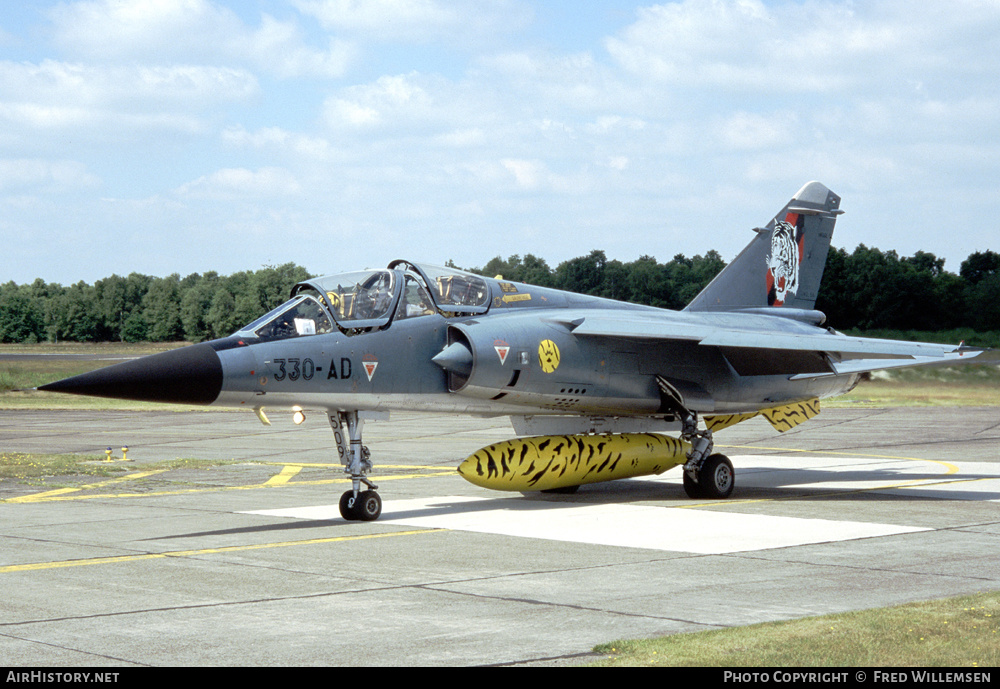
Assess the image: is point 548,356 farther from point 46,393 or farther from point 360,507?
point 46,393

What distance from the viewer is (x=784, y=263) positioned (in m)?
19.2

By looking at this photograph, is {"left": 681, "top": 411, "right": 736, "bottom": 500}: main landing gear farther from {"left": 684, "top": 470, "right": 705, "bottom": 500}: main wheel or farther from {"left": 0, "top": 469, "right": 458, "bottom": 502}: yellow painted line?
{"left": 0, "top": 469, "right": 458, "bottom": 502}: yellow painted line

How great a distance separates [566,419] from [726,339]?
9.02ft

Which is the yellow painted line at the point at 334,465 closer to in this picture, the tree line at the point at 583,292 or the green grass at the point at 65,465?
the green grass at the point at 65,465

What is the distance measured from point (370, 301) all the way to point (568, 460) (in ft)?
12.6

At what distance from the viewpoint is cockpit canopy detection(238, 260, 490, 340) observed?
12.3 meters

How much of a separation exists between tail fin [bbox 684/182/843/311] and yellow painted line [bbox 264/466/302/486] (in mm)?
7993

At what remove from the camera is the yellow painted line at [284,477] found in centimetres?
1842

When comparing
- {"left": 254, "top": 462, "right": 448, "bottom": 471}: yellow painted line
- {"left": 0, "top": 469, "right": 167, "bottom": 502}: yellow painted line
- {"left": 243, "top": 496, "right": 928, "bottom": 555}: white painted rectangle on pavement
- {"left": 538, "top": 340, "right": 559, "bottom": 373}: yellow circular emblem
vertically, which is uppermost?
{"left": 538, "top": 340, "right": 559, "bottom": 373}: yellow circular emblem

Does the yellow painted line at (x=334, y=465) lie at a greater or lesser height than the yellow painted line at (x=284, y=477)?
greater

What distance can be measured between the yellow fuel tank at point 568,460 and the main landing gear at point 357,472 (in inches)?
53.9

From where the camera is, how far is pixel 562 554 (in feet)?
34.4

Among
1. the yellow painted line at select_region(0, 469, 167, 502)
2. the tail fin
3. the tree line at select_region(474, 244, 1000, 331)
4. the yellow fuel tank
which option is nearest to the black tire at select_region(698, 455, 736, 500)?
the yellow fuel tank

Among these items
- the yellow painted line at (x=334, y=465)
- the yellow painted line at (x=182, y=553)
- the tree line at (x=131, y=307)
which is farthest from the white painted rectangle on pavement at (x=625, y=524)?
the tree line at (x=131, y=307)
